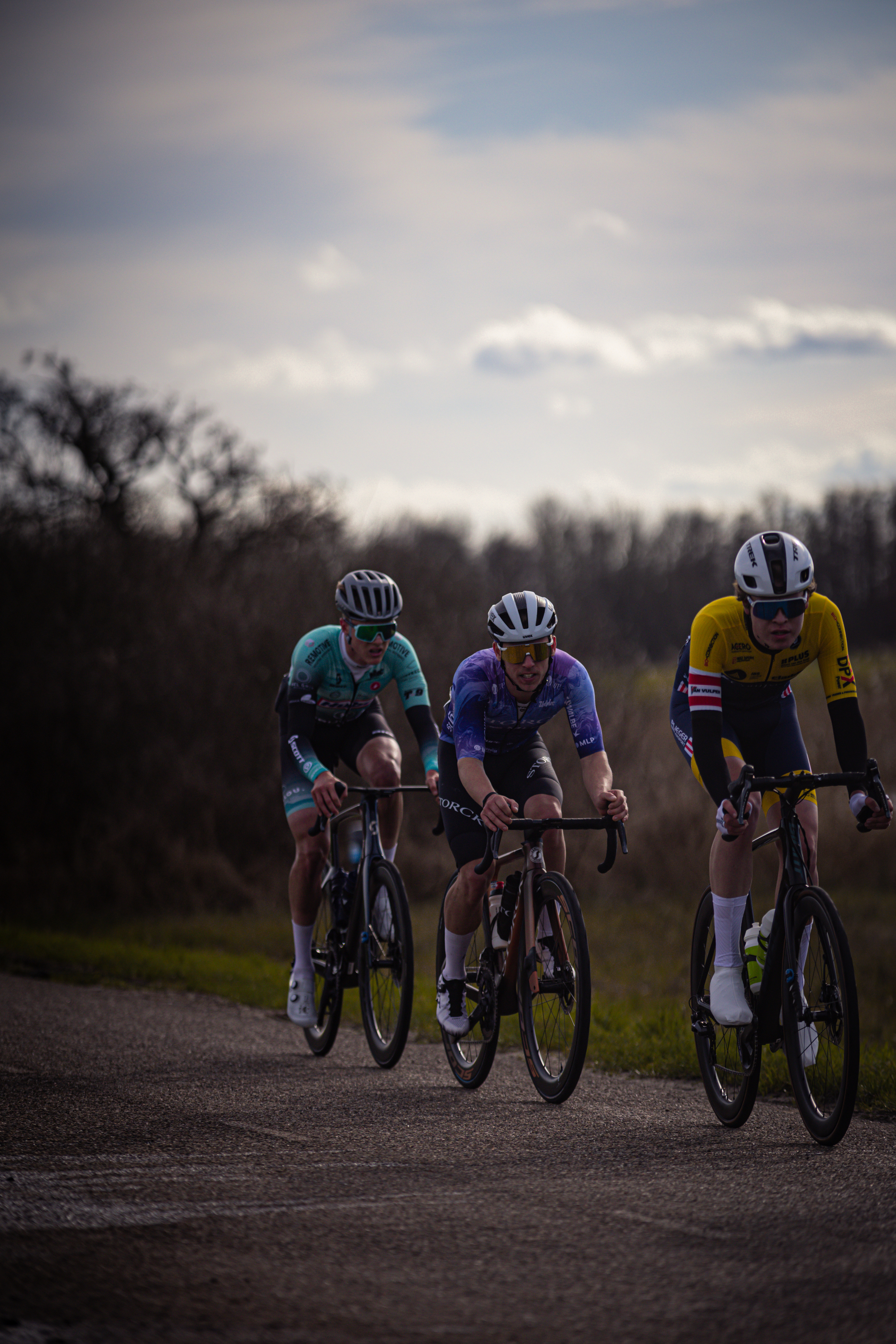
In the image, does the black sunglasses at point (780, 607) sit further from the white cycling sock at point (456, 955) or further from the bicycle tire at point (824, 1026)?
the white cycling sock at point (456, 955)

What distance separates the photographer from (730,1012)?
5852 millimetres

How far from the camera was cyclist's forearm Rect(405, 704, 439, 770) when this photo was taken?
7750mm

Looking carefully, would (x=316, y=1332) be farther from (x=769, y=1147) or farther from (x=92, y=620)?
(x=92, y=620)

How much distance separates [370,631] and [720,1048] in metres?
3.13

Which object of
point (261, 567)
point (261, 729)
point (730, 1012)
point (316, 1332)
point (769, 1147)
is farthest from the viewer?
point (261, 567)

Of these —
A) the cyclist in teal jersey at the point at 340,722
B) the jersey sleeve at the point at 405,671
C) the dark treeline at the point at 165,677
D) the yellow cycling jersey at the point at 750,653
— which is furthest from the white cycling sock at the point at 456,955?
the dark treeline at the point at 165,677

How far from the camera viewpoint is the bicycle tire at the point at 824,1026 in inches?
202

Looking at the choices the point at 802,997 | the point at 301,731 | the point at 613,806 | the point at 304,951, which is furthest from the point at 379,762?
the point at 802,997

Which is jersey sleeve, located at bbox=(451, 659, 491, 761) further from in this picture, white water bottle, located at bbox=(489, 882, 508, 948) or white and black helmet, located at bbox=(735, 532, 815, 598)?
white and black helmet, located at bbox=(735, 532, 815, 598)

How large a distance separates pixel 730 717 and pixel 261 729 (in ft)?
46.7

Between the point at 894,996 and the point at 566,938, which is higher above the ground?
the point at 566,938

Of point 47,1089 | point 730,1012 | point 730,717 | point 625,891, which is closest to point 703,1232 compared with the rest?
point 730,1012

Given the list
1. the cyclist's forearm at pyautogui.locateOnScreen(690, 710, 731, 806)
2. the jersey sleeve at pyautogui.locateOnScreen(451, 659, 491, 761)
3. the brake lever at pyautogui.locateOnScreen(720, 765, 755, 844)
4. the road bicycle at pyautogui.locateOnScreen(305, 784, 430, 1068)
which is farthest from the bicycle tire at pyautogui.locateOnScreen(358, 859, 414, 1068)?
the brake lever at pyautogui.locateOnScreen(720, 765, 755, 844)

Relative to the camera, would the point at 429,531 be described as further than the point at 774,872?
Yes
